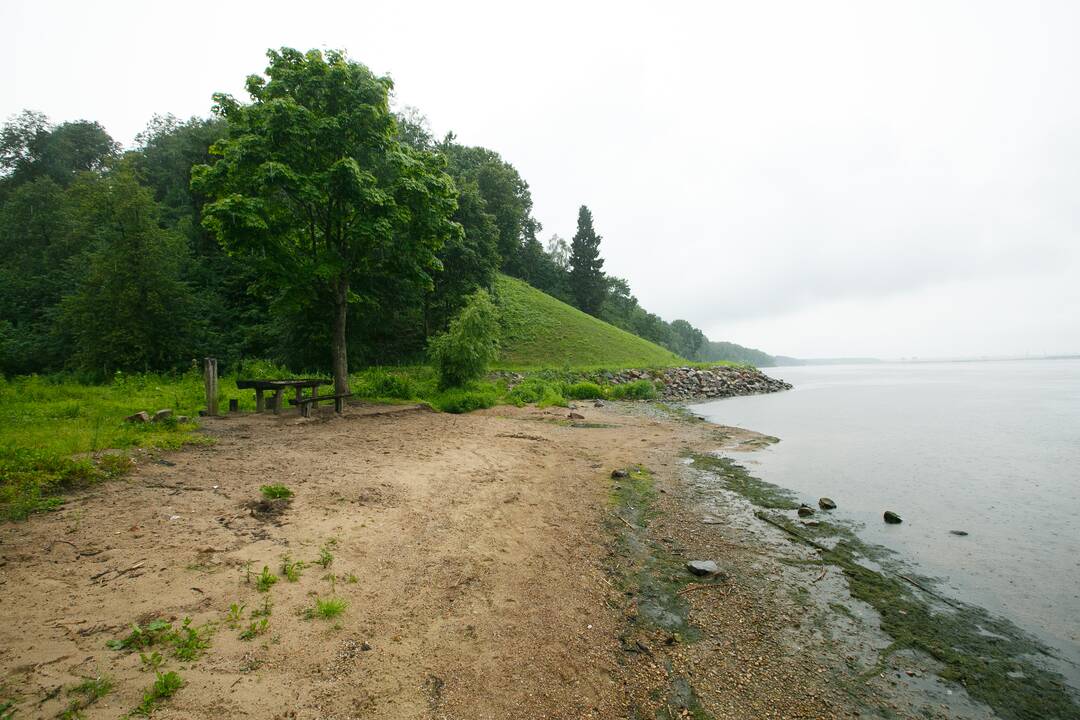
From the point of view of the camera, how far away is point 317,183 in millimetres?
13109

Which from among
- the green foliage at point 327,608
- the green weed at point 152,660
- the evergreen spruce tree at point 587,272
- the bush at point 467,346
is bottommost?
the green foliage at point 327,608

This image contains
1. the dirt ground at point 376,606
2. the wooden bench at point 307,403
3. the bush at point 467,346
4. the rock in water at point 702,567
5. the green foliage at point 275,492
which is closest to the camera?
the dirt ground at point 376,606

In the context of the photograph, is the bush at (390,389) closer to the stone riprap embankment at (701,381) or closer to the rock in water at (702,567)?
the rock in water at (702,567)

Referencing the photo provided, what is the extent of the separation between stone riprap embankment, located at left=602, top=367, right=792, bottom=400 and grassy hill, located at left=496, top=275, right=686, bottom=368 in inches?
99.4

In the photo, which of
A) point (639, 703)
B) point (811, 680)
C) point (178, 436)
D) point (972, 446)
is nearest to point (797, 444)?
point (972, 446)

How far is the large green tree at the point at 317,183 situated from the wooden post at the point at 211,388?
3.38 meters

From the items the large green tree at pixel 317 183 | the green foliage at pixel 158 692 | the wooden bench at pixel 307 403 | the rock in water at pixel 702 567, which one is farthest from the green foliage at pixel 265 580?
the large green tree at pixel 317 183

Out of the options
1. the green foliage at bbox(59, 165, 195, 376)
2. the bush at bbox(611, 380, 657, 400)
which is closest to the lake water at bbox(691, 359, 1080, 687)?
the bush at bbox(611, 380, 657, 400)

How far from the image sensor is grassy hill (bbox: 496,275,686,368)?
35.8 m

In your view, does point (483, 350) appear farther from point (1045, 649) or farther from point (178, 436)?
point (1045, 649)

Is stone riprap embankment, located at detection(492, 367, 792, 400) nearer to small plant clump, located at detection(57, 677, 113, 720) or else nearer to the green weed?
the green weed

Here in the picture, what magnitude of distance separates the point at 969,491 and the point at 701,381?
26.1 metres

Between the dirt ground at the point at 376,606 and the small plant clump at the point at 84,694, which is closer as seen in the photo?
the small plant clump at the point at 84,694

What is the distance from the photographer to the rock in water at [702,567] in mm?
5418
